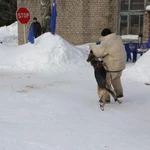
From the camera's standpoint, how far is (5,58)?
10297 mm

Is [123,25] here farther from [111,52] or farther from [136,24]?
[111,52]

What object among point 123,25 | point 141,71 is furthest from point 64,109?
point 123,25

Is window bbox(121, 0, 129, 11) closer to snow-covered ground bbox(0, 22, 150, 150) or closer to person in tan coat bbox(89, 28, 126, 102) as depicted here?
snow-covered ground bbox(0, 22, 150, 150)

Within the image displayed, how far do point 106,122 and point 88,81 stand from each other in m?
3.29

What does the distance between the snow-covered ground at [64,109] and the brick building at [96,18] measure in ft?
21.6

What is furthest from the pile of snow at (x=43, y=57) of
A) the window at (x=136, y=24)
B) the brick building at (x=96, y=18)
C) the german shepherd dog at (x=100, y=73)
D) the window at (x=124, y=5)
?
the window at (x=124, y=5)

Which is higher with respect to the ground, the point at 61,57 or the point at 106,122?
the point at 61,57

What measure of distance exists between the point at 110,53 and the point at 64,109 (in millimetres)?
1306

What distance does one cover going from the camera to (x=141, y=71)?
26.8ft

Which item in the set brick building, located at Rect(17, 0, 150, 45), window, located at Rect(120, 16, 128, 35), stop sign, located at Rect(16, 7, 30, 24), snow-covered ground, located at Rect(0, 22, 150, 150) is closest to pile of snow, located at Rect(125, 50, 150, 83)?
snow-covered ground, located at Rect(0, 22, 150, 150)

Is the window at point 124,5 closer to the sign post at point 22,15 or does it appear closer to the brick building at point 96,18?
the brick building at point 96,18

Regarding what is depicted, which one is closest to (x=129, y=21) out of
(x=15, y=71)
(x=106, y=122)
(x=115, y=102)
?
(x=15, y=71)

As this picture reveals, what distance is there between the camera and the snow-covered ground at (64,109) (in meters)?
3.87

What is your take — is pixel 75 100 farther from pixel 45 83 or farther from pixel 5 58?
pixel 5 58
